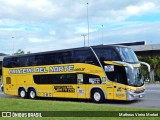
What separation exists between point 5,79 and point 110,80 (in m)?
Answer: 11.0

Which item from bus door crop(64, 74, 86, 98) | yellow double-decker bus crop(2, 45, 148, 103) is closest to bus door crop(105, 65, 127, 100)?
yellow double-decker bus crop(2, 45, 148, 103)

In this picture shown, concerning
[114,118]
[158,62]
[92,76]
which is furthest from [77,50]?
[158,62]

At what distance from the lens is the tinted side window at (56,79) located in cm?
2175

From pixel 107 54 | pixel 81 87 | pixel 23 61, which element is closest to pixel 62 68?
pixel 81 87

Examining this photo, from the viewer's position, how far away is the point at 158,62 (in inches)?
2623

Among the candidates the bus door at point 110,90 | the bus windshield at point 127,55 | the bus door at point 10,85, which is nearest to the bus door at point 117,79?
the bus door at point 110,90

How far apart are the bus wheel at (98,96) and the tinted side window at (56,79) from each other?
5.32 feet

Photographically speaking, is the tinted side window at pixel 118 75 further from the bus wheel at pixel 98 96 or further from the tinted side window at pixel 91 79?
the bus wheel at pixel 98 96

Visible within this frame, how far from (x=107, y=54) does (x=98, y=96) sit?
2632mm

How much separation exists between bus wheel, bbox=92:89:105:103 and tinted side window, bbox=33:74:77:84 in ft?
5.32

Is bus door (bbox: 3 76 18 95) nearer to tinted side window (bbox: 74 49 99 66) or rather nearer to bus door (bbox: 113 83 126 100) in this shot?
tinted side window (bbox: 74 49 99 66)

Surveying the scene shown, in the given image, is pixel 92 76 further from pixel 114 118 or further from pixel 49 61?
pixel 114 118

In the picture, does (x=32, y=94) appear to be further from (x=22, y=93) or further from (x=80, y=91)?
(x=80, y=91)

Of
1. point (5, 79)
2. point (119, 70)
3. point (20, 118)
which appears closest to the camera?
point (20, 118)
